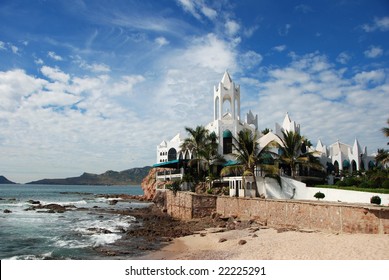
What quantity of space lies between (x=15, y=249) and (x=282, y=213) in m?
18.9

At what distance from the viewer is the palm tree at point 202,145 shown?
4234 cm

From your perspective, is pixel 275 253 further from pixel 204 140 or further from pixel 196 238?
pixel 204 140

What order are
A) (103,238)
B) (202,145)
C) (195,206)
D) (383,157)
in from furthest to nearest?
(202,145) → (195,206) → (383,157) → (103,238)

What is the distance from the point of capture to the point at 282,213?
26.1 metres

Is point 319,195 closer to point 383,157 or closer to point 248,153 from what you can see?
point 248,153

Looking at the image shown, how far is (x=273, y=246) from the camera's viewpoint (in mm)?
19250

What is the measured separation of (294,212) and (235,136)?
20418 millimetres

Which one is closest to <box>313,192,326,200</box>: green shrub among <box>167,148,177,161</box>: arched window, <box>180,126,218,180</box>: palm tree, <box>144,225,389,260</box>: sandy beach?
<box>144,225,389,260</box>: sandy beach

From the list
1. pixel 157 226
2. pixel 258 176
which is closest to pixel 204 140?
pixel 258 176

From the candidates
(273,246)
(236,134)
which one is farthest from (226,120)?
(273,246)

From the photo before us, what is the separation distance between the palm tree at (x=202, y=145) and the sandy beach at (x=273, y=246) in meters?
16.5

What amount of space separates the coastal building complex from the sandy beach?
626 inches

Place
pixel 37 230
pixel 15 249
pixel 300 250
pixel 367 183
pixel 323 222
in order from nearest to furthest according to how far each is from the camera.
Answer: pixel 300 250 → pixel 323 222 → pixel 15 249 → pixel 367 183 → pixel 37 230

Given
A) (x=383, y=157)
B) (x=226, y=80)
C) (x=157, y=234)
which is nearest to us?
(x=157, y=234)
